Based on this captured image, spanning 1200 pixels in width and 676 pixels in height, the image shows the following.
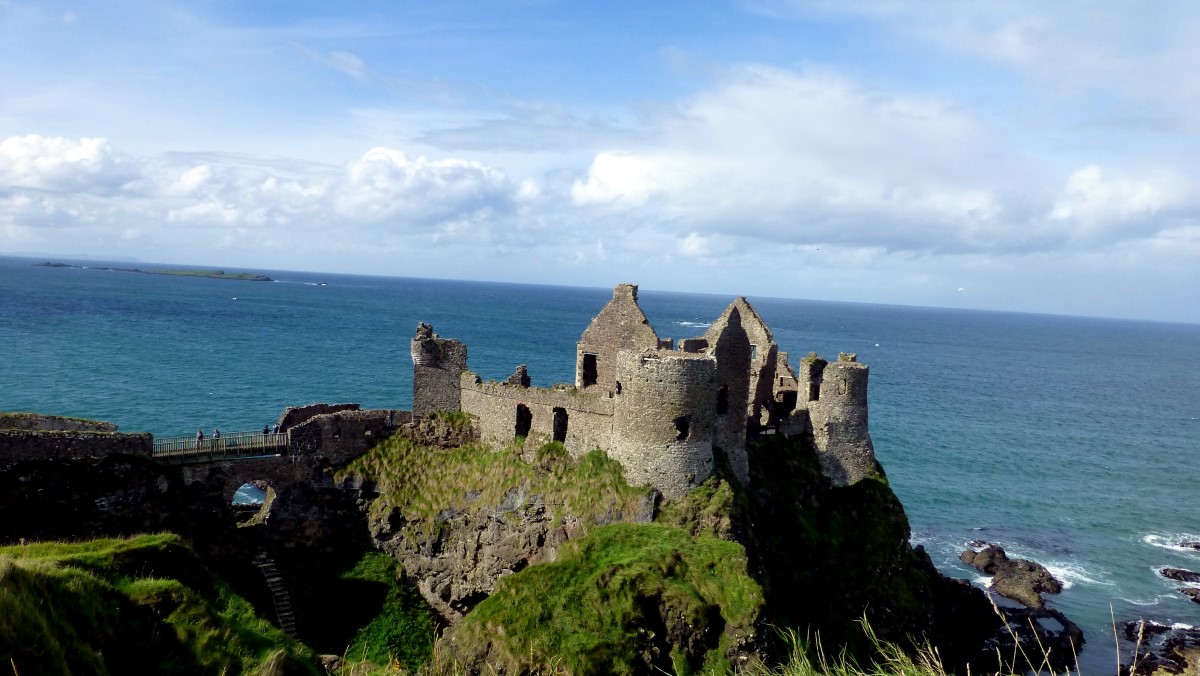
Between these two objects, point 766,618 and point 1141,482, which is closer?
point 766,618

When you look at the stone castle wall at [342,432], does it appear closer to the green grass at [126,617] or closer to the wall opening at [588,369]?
the wall opening at [588,369]

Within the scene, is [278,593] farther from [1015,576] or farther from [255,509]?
[1015,576]

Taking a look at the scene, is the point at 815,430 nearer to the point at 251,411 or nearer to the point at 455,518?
the point at 455,518

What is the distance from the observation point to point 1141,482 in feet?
231

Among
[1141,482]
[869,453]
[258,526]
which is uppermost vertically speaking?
[869,453]

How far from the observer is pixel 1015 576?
1863 inches

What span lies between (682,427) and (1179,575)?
1640 inches

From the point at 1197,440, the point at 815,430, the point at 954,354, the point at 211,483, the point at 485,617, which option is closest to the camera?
the point at 485,617

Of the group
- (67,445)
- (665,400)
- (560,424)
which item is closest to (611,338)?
(560,424)

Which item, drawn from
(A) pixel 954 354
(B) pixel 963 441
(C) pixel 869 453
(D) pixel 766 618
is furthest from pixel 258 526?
(A) pixel 954 354

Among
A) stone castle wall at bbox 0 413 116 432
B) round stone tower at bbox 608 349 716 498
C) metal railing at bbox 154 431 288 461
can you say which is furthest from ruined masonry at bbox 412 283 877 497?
stone castle wall at bbox 0 413 116 432

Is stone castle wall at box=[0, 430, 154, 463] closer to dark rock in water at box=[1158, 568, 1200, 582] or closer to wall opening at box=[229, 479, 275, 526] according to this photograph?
wall opening at box=[229, 479, 275, 526]

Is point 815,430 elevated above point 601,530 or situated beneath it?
elevated above

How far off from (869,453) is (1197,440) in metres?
80.8
